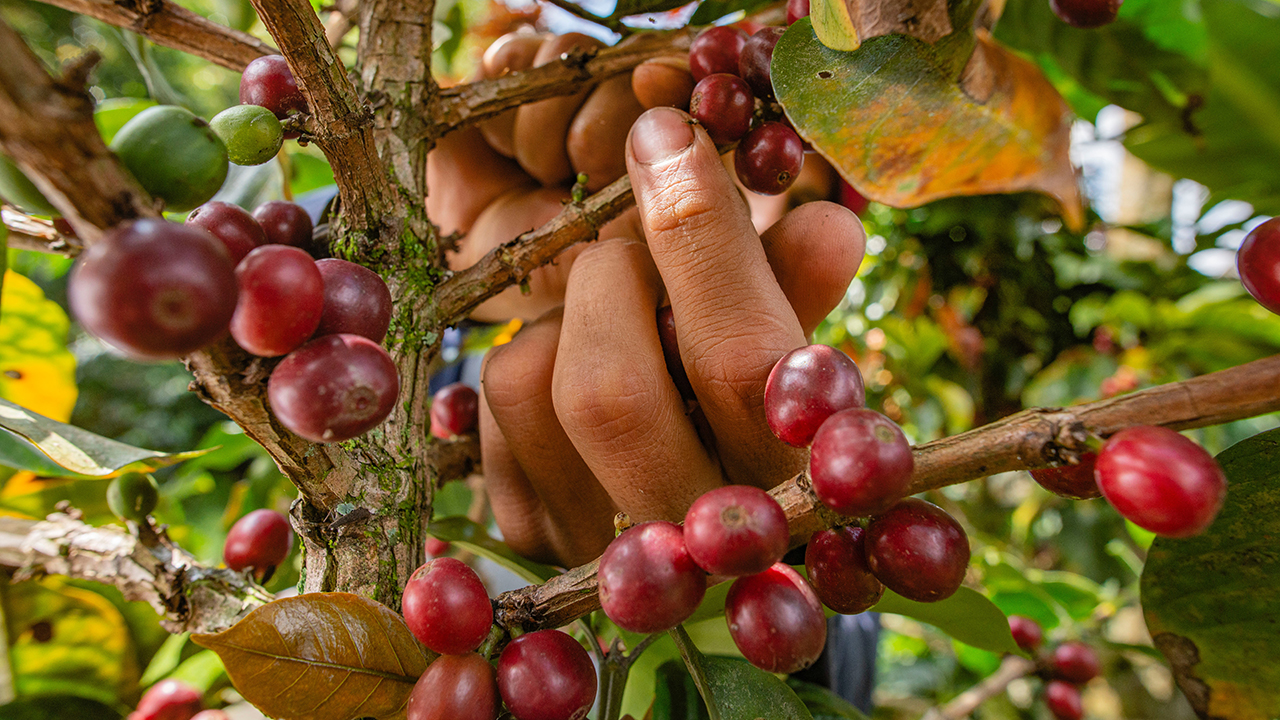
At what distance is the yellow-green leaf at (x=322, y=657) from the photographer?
41 cm

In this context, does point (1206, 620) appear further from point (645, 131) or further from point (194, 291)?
point (194, 291)

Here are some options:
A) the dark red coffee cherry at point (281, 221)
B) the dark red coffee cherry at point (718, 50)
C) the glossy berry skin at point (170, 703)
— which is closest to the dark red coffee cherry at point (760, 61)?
the dark red coffee cherry at point (718, 50)

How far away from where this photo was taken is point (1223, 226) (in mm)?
1553

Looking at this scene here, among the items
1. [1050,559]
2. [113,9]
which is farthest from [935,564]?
[1050,559]

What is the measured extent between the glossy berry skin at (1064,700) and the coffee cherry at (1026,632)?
13 centimetres

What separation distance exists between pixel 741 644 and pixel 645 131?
39 cm

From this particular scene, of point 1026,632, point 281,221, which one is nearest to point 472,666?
point 281,221

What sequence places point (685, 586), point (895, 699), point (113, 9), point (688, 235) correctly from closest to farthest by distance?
point (685, 586)
point (688, 235)
point (113, 9)
point (895, 699)

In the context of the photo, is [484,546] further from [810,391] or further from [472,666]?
[810,391]

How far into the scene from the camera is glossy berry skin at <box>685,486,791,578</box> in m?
0.35

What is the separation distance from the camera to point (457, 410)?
824 mm

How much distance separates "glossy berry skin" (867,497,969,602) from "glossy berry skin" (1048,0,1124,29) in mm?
531

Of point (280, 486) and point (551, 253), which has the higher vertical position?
point (551, 253)

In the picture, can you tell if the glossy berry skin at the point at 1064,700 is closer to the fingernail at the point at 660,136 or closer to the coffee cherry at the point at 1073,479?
the coffee cherry at the point at 1073,479
